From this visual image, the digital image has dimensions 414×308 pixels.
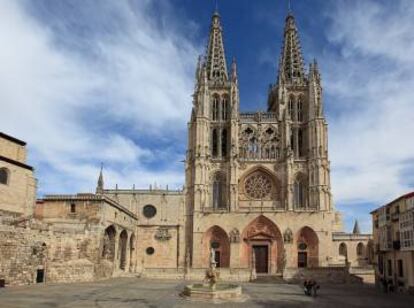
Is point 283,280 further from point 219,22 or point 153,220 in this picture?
point 219,22

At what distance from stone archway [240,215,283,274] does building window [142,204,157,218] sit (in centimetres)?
1009

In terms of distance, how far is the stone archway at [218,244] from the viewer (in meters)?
41.7

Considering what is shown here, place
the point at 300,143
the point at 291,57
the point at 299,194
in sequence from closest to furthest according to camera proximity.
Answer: the point at 299,194 → the point at 300,143 → the point at 291,57

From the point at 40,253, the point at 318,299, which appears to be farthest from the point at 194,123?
the point at 318,299

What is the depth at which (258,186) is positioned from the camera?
147 ft

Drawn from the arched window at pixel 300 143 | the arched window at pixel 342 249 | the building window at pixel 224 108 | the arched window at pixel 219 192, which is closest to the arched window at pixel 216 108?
the building window at pixel 224 108

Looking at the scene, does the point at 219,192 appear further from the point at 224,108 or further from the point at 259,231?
the point at 224,108

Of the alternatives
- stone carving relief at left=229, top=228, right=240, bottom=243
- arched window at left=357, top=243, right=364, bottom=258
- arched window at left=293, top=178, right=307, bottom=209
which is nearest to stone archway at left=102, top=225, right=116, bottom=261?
stone carving relief at left=229, top=228, right=240, bottom=243

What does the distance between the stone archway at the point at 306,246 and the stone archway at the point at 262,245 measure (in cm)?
196

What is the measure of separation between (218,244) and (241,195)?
5.75 m

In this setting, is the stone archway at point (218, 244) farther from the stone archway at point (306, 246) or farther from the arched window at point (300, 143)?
the arched window at point (300, 143)

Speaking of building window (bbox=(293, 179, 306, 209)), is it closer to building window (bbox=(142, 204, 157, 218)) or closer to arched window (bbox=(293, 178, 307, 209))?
arched window (bbox=(293, 178, 307, 209))

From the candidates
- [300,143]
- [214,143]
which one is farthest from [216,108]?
[300,143]

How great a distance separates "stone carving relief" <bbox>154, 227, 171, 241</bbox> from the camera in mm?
43719
